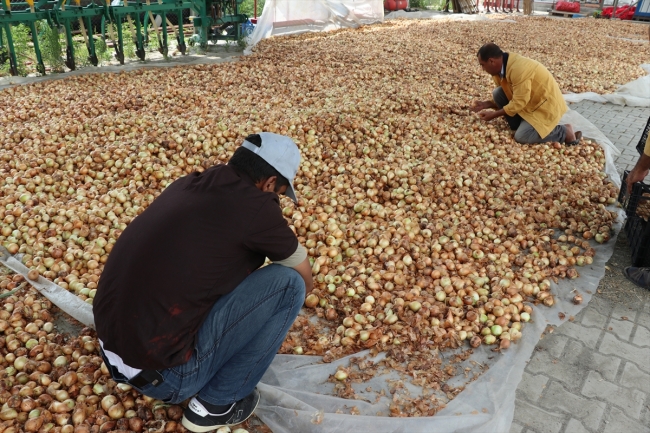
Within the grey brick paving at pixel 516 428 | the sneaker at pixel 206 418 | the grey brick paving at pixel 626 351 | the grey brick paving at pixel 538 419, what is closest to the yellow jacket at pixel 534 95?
the grey brick paving at pixel 626 351

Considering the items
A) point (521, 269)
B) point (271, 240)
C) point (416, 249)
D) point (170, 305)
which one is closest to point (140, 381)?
point (170, 305)

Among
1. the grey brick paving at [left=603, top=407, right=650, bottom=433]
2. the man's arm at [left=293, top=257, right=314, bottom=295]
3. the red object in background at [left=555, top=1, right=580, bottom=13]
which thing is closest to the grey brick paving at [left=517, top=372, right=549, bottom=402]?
the grey brick paving at [left=603, top=407, right=650, bottom=433]

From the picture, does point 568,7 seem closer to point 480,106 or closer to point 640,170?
point 480,106

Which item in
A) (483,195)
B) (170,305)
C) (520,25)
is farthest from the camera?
(520,25)

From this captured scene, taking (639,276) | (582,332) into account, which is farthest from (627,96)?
(582,332)

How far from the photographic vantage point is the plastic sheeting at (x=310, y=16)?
10.4m

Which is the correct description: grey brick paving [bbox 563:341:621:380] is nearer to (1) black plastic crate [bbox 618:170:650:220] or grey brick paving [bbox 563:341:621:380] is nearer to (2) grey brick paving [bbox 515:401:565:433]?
(2) grey brick paving [bbox 515:401:565:433]

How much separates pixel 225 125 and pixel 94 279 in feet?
8.09

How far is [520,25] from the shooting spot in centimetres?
1486

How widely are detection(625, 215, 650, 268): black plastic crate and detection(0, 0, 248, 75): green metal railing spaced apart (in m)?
7.77

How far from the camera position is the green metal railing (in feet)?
22.6

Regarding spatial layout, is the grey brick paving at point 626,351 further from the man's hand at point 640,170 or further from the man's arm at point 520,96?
the man's arm at point 520,96

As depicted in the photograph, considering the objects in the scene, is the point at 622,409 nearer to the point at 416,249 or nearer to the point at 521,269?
the point at 521,269

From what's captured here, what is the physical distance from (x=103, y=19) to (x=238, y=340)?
7.65 metres
